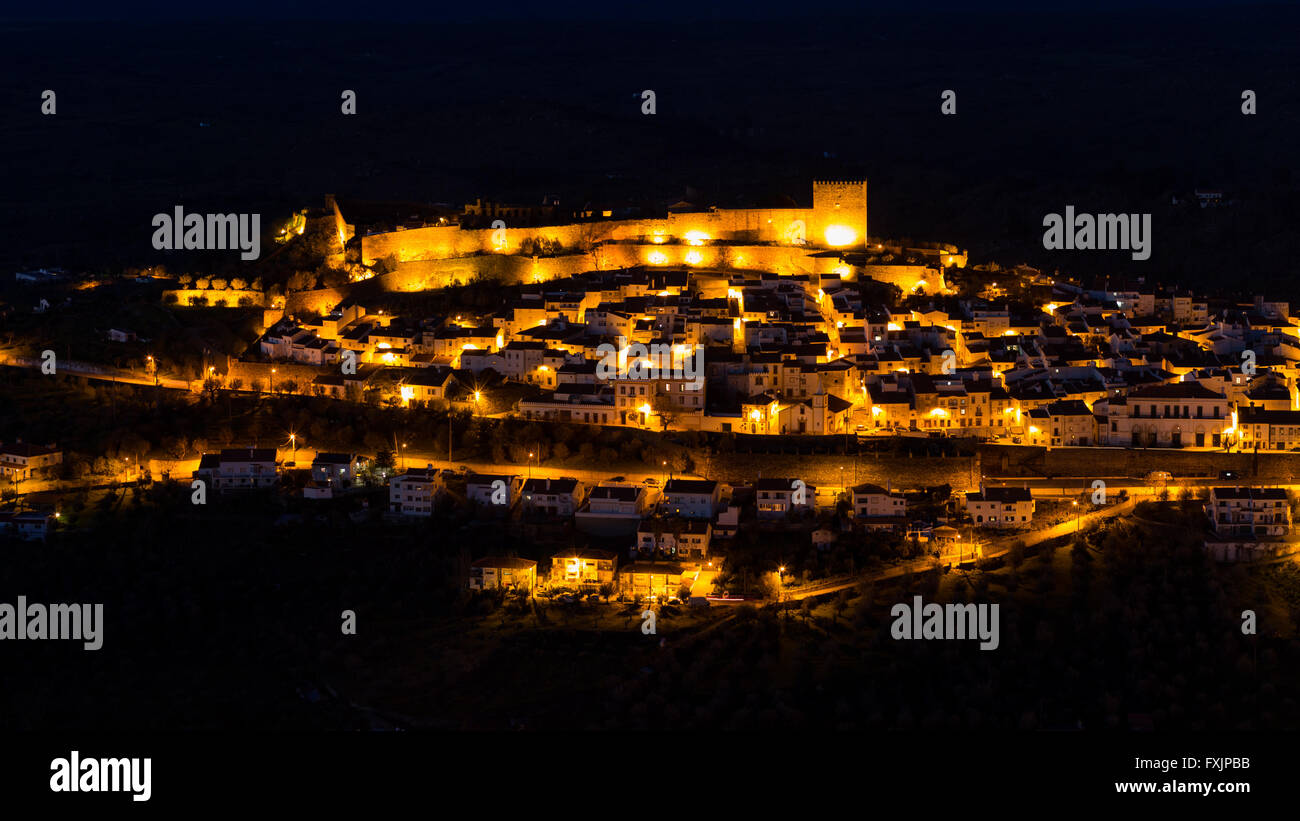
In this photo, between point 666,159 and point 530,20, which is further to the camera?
point 530,20

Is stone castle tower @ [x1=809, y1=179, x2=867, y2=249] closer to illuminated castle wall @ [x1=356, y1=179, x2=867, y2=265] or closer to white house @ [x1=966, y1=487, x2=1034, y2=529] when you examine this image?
illuminated castle wall @ [x1=356, y1=179, x2=867, y2=265]

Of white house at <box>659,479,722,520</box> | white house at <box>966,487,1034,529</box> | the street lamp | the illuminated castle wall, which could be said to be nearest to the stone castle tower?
the illuminated castle wall

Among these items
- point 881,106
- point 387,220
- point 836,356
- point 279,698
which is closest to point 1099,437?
point 836,356

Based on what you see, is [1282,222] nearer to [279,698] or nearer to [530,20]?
[279,698]

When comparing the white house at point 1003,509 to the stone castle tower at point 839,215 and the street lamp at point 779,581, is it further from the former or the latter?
the stone castle tower at point 839,215

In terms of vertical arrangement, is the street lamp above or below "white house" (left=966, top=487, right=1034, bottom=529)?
below

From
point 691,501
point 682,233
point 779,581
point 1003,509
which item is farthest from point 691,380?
point 682,233
